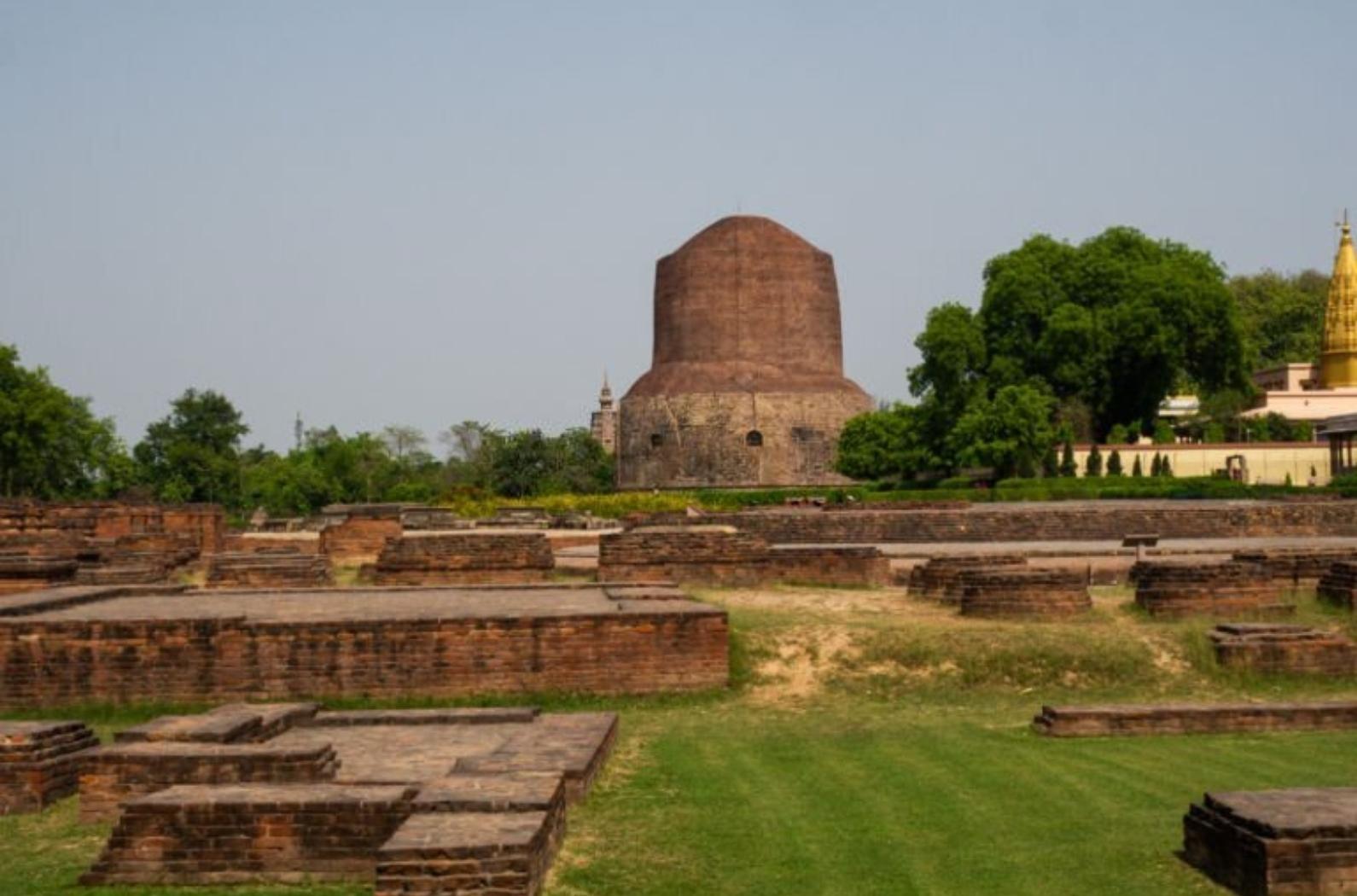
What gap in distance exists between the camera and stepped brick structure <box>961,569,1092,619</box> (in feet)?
34.0

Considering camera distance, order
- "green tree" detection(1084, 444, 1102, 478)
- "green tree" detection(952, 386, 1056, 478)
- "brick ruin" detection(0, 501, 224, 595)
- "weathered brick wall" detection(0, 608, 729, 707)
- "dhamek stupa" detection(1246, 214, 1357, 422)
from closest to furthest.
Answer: "weathered brick wall" detection(0, 608, 729, 707)
"brick ruin" detection(0, 501, 224, 595)
"green tree" detection(1084, 444, 1102, 478)
"green tree" detection(952, 386, 1056, 478)
"dhamek stupa" detection(1246, 214, 1357, 422)

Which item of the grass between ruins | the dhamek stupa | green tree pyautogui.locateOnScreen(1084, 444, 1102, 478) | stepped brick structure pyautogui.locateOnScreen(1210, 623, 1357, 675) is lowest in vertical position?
the grass between ruins

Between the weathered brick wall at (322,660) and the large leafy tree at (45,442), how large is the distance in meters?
29.5

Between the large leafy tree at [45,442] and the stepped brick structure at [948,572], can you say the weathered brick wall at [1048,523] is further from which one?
the large leafy tree at [45,442]

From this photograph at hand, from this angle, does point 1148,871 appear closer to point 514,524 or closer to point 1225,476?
point 514,524

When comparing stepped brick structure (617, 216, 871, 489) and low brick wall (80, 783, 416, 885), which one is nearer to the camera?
low brick wall (80, 783, 416, 885)

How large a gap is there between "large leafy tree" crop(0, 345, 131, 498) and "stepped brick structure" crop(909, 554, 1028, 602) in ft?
94.4

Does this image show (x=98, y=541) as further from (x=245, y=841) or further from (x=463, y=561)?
(x=245, y=841)

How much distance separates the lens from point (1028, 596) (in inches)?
409

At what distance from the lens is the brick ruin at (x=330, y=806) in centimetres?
430

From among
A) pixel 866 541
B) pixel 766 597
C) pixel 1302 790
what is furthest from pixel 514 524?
pixel 1302 790

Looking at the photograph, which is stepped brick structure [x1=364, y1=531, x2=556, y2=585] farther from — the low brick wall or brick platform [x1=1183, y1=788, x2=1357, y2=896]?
brick platform [x1=1183, y1=788, x2=1357, y2=896]

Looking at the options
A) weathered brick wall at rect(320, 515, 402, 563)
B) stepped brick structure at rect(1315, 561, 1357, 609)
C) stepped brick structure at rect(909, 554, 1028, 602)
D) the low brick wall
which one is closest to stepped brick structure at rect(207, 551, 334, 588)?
→ stepped brick structure at rect(909, 554, 1028, 602)

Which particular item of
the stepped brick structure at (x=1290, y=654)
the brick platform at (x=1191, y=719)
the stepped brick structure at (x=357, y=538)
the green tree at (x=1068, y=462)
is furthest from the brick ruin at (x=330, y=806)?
the green tree at (x=1068, y=462)
